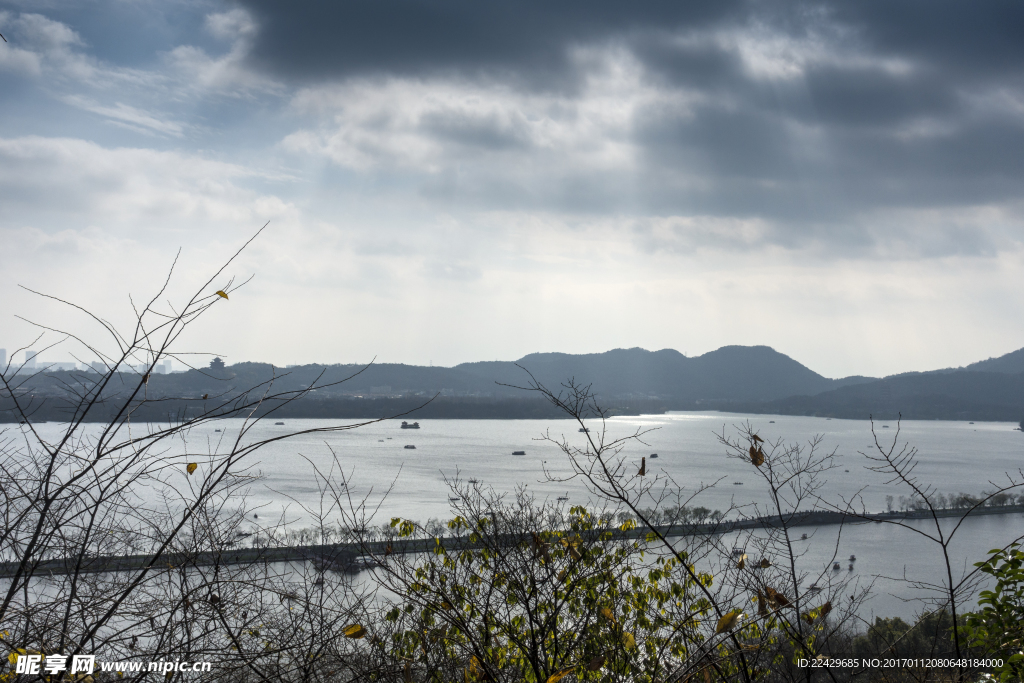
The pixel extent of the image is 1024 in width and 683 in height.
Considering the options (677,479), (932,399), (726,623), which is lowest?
(677,479)

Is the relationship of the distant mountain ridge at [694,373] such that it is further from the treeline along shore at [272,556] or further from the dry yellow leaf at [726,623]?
the dry yellow leaf at [726,623]

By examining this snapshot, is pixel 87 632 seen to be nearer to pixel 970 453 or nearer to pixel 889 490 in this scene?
pixel 889 490

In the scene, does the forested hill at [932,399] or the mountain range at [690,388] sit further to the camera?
the forested hill at [932,399]

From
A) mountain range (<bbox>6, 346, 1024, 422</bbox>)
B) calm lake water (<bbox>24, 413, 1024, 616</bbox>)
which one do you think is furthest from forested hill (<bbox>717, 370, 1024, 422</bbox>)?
calm lake water (<bbox>24, 413, 1024, 616</bbox>)

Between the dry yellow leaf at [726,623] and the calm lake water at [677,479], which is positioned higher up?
the dry yellow leaf at [726,623]

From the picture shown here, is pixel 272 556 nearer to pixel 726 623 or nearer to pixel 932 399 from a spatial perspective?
pixel 726 623

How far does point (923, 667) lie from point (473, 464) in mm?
24801

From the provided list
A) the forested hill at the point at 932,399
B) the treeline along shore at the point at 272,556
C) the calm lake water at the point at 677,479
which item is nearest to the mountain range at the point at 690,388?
the forested hill at the point at 932,399

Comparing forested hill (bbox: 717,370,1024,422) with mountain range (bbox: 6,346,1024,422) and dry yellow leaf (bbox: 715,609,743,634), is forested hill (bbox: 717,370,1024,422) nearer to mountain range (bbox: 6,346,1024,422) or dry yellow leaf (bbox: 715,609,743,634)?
mountain range (bbox: 6,346,1024,422)

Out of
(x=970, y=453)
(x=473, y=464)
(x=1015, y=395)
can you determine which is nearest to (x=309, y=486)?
(x=473, y=464)

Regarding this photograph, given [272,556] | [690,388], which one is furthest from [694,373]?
[272,556]

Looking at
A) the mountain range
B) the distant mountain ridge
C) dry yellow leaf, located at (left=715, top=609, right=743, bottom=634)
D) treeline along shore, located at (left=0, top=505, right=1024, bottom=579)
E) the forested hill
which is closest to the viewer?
dry yellow leaf, located at (left=715, top=609, right=743, bottom=634)

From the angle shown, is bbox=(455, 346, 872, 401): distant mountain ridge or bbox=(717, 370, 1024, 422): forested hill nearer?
bbox=(717, 370, 1024, 422): forested hill

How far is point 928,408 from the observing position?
214 feet
